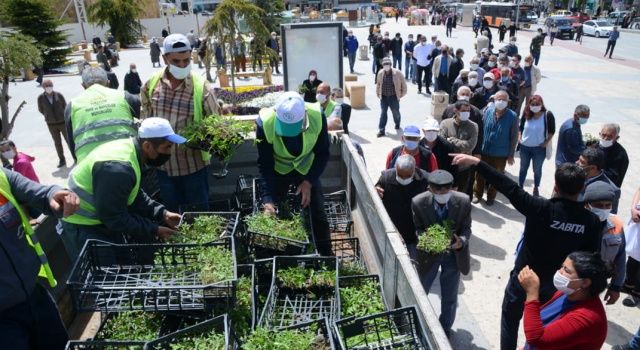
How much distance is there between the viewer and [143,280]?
287cm

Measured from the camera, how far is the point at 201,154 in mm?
4340

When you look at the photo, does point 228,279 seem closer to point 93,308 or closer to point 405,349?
point 93,308

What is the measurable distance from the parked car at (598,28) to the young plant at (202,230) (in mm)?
41798

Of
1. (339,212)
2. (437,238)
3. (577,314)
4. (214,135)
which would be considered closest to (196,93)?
(214,135)

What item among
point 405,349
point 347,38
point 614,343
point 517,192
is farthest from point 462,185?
point 347,38

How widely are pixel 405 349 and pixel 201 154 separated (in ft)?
8.71

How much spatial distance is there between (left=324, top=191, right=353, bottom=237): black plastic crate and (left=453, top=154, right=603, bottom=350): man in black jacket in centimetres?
145

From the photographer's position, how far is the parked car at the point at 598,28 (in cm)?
3624

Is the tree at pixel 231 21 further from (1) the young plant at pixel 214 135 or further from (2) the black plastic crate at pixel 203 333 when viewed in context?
(2) the black plastic crate at pixel 203 333

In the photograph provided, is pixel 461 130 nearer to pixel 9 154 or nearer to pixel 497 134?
pixel 497 134

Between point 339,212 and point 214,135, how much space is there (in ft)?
5.86

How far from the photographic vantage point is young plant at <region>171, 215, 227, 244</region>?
3.29m

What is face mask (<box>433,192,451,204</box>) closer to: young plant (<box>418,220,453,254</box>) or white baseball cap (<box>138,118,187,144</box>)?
young plant (<box>418,220,453,254</box>)

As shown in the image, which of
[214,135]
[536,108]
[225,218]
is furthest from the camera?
[536,108]
